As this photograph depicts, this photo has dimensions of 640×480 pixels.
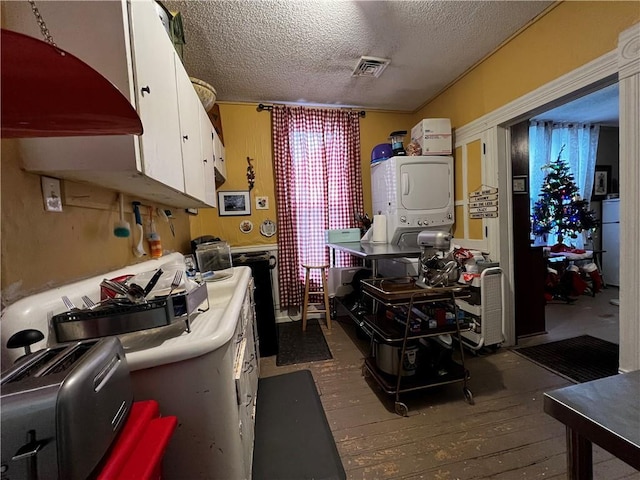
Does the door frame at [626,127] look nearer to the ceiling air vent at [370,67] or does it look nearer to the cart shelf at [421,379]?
the cart shelf at [421,379]

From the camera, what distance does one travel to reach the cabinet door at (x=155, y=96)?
0.84 meters

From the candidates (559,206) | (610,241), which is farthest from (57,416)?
(610,241)

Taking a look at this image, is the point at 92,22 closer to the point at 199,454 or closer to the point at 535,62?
the point at 199,454

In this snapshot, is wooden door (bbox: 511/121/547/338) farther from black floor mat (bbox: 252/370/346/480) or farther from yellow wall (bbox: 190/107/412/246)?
yellow wall (bbox: 190/107/412/246)

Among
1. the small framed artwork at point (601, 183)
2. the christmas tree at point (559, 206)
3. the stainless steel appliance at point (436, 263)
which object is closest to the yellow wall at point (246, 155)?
the stainless steel appliance at point (436, 263)

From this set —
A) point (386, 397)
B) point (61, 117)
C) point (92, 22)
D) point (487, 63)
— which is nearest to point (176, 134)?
point (92, 22)

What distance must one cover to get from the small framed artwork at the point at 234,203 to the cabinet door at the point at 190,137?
1337 mm

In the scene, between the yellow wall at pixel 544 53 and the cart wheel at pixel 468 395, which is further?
the cart wheel at pixel 468 395

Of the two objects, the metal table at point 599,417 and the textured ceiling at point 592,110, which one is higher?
the textured ceiling at point 592,110

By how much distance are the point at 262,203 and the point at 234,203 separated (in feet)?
1.04

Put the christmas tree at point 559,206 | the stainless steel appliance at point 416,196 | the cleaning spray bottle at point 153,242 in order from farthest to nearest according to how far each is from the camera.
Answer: the christmas tree at point 559,206, the stainless steel appliance at point 416,196, the cleaning spray bottle at point 153,242

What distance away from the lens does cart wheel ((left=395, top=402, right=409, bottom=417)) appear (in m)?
1.64

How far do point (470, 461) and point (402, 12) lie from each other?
8.75 ft

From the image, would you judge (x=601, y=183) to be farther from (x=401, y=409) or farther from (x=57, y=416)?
(x=57, y=416)
